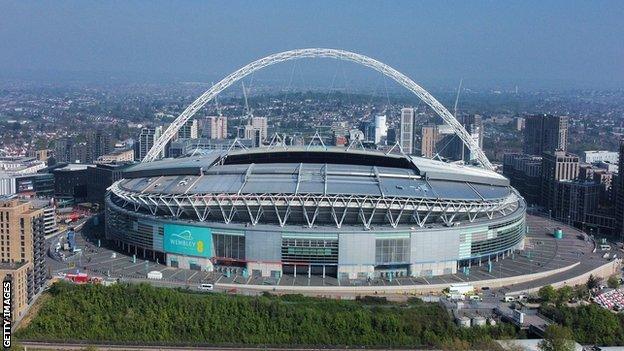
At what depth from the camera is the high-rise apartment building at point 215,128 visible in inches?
4843

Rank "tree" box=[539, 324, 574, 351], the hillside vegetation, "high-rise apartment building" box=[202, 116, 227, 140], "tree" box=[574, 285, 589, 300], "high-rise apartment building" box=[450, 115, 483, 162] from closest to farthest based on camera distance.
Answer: "tree" box=[539, 324, 574, 351] → the hillside vegetation → "tree" box=[574, 285, 589, 300] → "high-rise apartment building" box=[450, 115, 483, 162] → "high-rise apartment building" box=[202, 116, 227, 140]

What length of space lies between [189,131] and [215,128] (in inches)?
205

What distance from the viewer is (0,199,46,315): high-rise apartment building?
3794 centimetres

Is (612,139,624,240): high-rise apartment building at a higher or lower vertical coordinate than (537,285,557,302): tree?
higher

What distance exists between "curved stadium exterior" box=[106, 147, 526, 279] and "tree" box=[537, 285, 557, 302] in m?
6.91

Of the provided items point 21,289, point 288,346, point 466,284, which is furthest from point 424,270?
point 21,289

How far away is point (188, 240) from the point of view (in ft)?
156

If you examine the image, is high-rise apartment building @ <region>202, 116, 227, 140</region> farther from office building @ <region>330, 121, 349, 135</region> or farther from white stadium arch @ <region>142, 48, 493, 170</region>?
white stadium arch @ <region>142, 48, 493, 170</region>

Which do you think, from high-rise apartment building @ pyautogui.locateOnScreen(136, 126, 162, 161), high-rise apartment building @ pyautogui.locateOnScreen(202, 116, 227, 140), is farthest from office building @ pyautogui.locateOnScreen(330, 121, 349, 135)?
high-rise apartment building @ pyautogui.locateOnScreen(136, 126, 162, 161)

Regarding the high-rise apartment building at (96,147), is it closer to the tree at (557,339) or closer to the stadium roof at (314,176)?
the stadium roof at (314,176)

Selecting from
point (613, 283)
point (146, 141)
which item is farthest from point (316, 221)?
point (146, 141)

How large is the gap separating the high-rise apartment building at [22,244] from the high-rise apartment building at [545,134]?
8628 centimetres

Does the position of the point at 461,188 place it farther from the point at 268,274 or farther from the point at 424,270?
the point at 268,274

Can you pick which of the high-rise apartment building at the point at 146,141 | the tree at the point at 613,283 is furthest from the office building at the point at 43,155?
the tree at the point at 613,283
